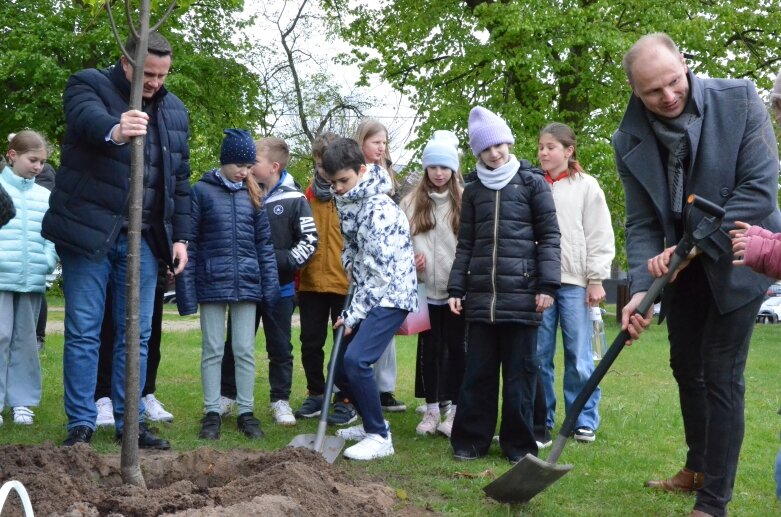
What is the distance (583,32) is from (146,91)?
54.7 feet

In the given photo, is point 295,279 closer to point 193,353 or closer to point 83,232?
point 83,232

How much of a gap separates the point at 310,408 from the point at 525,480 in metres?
2.92

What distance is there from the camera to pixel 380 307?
18.5ft

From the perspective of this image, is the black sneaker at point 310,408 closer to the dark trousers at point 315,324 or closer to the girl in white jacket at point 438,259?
the dark trousers at point 315,324

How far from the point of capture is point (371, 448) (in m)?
5.61

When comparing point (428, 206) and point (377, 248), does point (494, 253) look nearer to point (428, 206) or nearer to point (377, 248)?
point (377, 248)

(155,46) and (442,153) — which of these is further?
(442,153)

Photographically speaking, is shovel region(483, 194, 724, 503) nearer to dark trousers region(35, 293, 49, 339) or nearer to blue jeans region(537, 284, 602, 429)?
blue jeans region(537, 284, 602, 429)

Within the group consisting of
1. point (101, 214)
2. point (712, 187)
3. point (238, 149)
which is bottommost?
point (101, 214)

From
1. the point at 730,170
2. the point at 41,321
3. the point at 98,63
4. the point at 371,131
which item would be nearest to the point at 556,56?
the point at 98,63

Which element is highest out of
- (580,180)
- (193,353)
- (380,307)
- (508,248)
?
(580,180)

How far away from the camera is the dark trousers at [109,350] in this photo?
636cm

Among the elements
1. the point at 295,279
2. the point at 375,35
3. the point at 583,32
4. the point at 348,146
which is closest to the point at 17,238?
the point at 295,279

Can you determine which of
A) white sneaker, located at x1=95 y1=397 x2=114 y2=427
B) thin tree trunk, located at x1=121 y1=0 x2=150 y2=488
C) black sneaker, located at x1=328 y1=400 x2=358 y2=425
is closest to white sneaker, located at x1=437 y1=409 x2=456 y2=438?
black sneaker, located at x1=328 y1=400 x2=358 y2=425
